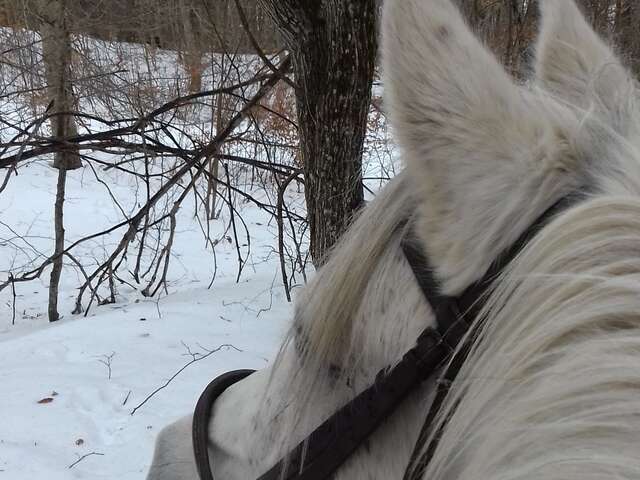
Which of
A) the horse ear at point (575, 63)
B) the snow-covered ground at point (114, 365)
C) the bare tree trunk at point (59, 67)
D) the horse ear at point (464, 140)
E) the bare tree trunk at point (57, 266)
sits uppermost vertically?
the bare tree trunk at point (59, 67)

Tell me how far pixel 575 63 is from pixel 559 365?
61cm

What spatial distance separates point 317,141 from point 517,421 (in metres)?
1.77

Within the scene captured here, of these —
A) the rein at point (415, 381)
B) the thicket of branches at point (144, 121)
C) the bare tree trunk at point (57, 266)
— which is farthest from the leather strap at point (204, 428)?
the bare tree trunk at point (57, 266)

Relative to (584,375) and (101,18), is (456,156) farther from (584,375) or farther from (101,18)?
(101,18)

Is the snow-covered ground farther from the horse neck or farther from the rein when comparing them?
the horse neck

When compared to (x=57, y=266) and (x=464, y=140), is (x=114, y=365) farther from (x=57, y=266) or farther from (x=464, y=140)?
(x=464, y=140)

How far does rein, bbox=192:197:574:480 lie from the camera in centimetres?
67

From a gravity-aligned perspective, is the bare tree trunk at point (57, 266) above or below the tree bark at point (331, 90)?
below

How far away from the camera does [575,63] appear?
3.07 feet

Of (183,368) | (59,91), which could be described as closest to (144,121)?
(183,368)

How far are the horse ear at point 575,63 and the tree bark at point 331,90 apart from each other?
3.02ft

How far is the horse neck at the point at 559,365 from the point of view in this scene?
18.4 inches

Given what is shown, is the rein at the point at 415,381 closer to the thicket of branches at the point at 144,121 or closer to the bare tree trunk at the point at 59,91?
the thicket of branches at the point at 144,121

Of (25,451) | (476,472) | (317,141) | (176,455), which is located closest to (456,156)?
(476,472)
